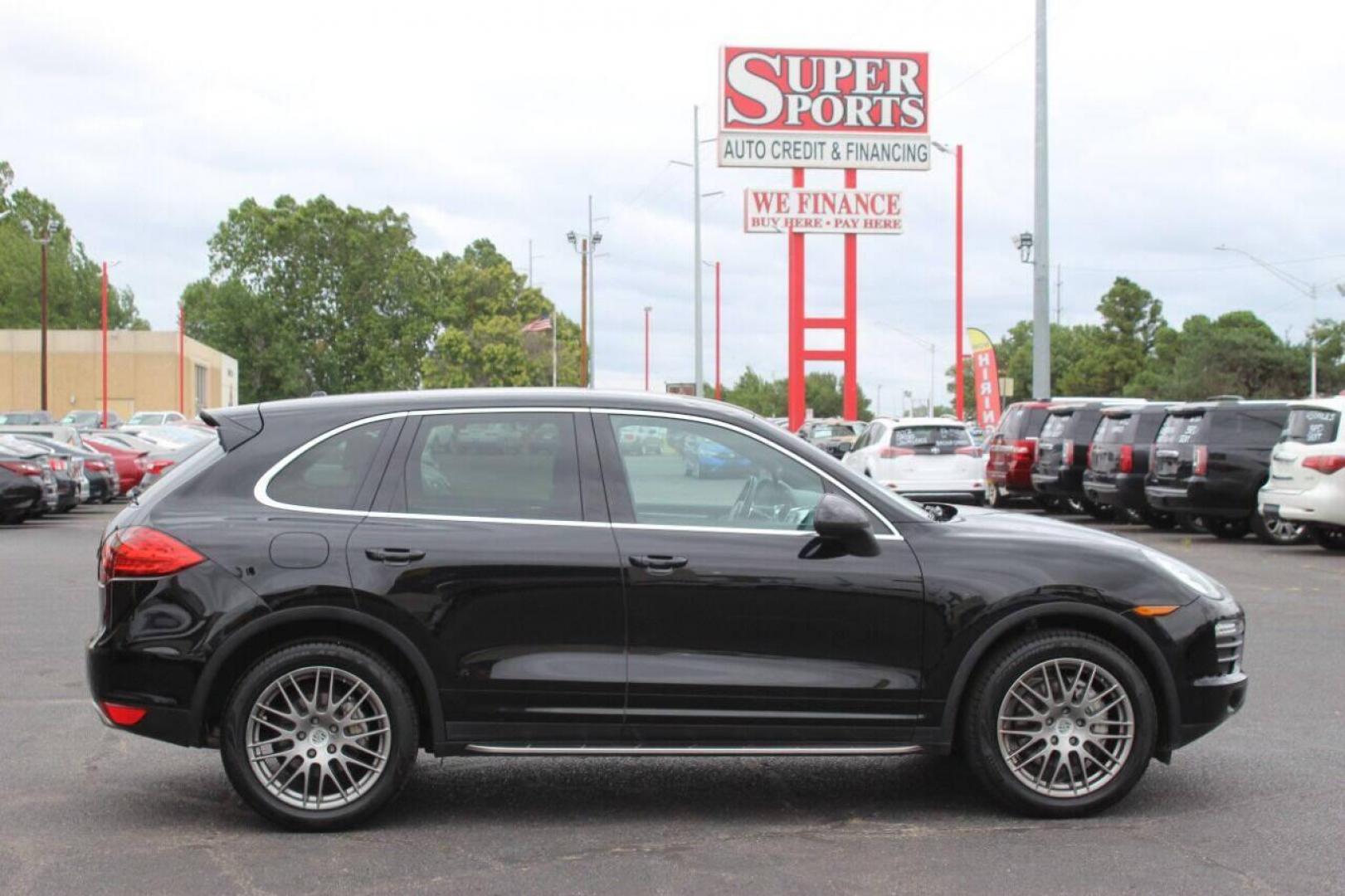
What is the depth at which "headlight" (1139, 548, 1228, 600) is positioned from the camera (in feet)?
20.1

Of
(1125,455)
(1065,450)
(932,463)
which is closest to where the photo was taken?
(1125,455)

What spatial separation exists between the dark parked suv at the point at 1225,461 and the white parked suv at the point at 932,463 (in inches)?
208

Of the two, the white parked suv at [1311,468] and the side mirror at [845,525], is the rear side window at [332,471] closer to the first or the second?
the side mirror at [845,525]

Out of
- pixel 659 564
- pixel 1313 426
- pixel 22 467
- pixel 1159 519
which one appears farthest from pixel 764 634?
pixel 22 467

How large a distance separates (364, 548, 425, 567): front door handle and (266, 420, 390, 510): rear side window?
238 mm

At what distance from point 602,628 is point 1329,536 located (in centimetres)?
1501

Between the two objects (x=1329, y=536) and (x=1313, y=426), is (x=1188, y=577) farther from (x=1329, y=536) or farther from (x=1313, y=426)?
(x=1329, y=536)

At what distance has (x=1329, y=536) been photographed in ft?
60.5

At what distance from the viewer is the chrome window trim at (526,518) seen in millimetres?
A: 5945

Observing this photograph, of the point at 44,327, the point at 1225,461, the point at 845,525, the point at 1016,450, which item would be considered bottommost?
the point at 845,525

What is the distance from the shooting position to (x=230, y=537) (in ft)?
19.3

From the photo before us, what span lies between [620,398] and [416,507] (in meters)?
0.93

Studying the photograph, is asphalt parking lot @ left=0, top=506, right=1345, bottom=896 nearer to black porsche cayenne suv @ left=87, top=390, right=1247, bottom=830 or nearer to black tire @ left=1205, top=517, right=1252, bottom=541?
black porsche cayenne suv @ left=87, top=390, right=1247, bottom=830

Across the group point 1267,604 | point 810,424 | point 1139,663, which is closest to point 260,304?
point 810,424
